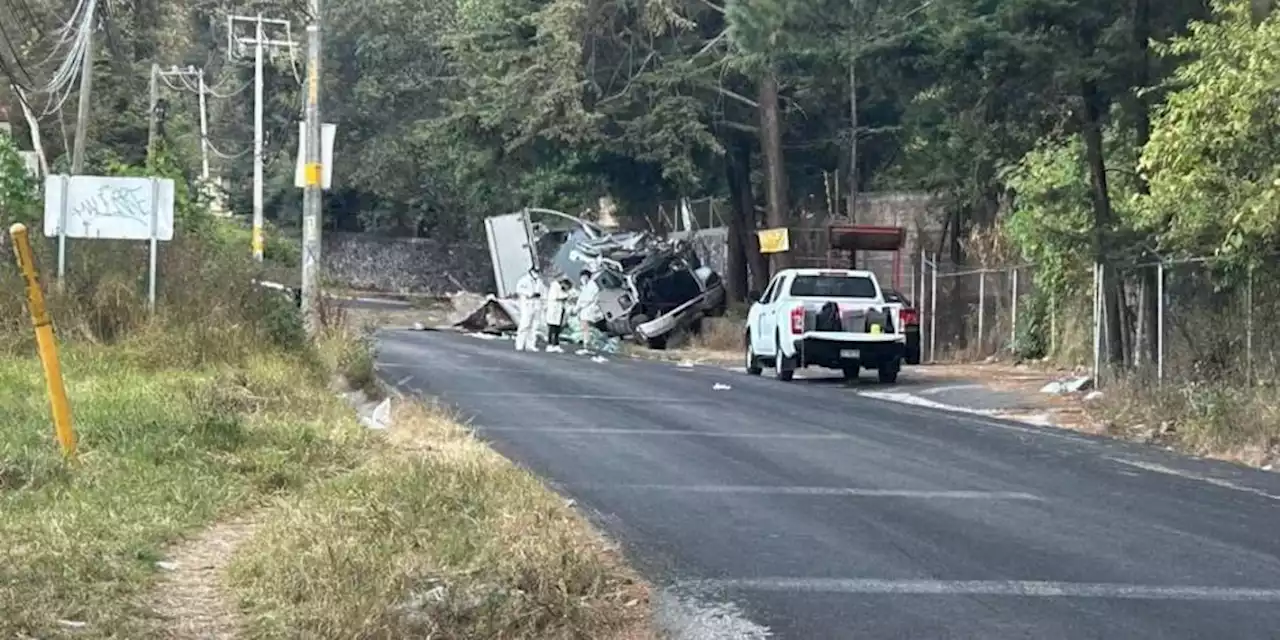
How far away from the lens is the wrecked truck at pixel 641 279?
35.8m

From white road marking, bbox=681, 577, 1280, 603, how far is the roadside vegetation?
77 cm

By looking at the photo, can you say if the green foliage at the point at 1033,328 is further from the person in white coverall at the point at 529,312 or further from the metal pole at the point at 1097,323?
the person in white coverall at the point at 529,312

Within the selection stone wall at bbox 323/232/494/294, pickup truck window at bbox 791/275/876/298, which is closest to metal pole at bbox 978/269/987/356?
pickup truck window at bbox 791/275/876/298

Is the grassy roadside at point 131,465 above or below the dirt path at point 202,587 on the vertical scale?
above

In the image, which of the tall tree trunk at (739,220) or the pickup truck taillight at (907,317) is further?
the tall tree trunk at (739,220)

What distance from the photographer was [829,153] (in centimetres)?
3891

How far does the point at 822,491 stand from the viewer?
11680mm

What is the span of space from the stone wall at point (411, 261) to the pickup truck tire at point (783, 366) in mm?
41455

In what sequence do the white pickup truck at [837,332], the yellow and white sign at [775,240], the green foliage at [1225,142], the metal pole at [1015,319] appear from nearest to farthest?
1. the green foliage at [1225,142]
2. the white pickup truck at [837,332]
3. the metal pole at [1015,319]
4. the yellow and white sign at [775,240]

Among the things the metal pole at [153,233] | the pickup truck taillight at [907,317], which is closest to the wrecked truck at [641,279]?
the pickup truck taillight at [907,317]

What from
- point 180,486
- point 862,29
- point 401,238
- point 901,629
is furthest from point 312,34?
point 401,238

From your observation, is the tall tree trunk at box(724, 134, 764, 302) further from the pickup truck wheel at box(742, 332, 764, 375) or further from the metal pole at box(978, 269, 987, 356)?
the pickup truck wheel at box(742, 332, 764, 375)

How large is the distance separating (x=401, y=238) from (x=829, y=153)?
31.2 meters

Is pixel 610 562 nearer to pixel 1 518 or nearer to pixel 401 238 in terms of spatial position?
pixel 1 518
